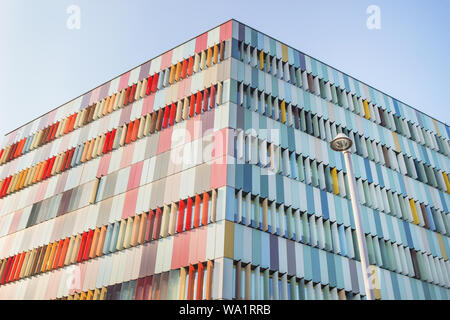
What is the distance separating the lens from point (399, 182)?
130 ft

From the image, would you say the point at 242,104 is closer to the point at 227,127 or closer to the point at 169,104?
the point at 227,127

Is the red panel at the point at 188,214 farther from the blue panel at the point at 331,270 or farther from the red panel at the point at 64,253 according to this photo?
the red panel at the point at 64,253

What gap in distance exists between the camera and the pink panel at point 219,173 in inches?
1117

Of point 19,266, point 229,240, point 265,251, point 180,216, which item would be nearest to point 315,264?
point 265,251

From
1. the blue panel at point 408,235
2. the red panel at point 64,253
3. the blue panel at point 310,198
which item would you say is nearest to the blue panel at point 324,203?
the blue panel at point 310,198

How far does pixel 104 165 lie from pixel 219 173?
1466 cm

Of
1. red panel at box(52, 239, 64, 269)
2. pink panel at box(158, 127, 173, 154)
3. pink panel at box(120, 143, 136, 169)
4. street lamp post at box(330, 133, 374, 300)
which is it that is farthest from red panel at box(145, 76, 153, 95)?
street lamp post at box(330, 133, 374, 300)

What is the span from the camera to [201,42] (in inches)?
1548

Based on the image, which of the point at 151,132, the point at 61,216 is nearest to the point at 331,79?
the point at 151,132

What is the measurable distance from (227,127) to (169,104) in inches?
346

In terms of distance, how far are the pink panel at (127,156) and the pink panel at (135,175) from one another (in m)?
1.15

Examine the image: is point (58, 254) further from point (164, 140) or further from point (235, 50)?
point (235, 50)
